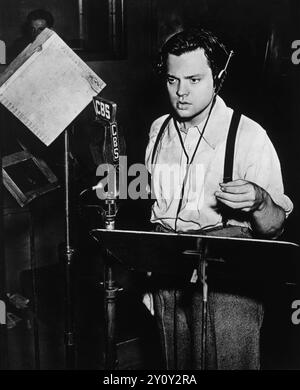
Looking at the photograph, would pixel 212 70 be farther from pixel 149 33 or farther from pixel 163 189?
pixel 149 33

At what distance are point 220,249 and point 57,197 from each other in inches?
107

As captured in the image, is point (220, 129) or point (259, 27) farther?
point (259, 27)

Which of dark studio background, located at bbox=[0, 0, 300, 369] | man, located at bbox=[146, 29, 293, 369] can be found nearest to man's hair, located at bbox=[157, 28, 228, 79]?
man, located at bbox=[146, 29, 293, 369]

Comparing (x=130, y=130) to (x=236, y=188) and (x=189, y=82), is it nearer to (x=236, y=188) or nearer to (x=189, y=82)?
(x=189, y=82)

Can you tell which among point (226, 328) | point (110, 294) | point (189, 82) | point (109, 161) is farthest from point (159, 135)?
point (226, 328)

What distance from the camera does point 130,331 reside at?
3.17 metres

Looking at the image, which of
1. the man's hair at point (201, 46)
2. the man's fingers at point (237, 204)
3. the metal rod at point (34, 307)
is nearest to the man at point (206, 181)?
the man's hair at point (201, 46)

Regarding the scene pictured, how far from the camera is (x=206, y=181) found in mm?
2180

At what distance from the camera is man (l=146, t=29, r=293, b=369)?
2082 mm

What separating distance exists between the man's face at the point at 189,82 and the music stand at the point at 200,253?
67 cm

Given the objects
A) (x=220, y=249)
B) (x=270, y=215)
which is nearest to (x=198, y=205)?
(x=270, y=215)

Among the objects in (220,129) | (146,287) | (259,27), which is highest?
(259,27)

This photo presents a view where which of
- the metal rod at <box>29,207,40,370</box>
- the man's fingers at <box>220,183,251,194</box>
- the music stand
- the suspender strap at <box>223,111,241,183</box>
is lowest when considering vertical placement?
the metal rod at <box>29,207,40,370</box>

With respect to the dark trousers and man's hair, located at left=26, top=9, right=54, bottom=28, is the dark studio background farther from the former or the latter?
the dark trousers
